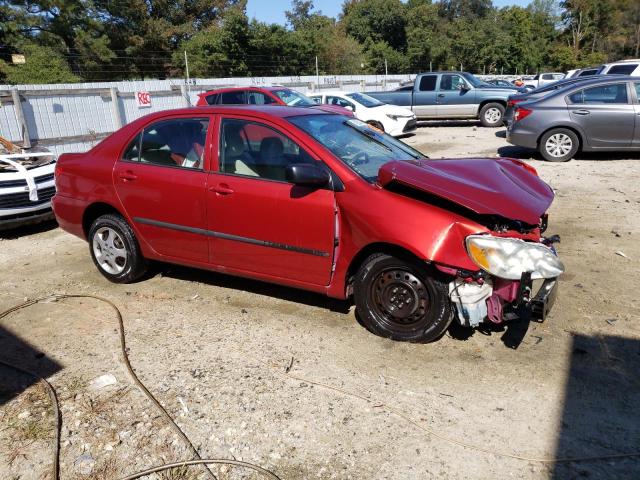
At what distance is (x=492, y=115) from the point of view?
16.8m

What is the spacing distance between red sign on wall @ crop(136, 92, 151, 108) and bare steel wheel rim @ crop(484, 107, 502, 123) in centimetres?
1039

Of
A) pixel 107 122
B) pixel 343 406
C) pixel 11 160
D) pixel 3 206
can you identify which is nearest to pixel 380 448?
pixel 343 406

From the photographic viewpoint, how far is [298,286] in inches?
164

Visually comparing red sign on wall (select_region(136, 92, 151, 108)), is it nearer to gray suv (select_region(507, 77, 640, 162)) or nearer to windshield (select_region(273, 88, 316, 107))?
windshield (select_region(273, 88, 316, 107))

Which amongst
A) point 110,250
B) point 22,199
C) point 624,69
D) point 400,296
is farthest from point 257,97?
point 624,69

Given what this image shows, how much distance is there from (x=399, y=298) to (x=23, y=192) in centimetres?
599

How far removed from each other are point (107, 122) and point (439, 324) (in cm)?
1321

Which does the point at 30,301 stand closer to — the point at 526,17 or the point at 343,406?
the point at 343,406

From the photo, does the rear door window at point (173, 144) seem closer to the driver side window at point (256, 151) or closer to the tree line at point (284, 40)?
the driver side window at point (256, 151)

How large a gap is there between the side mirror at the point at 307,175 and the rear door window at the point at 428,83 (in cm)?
1498

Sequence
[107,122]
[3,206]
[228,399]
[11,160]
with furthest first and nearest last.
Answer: [107,122]
[11,160]
[3,206]
[228,399]

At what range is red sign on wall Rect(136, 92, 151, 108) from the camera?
15.2m

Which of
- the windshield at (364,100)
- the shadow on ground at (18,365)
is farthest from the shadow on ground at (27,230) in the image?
the windshield at (364,100)

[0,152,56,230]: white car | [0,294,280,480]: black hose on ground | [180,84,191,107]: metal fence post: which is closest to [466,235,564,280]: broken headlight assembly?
[0,294,280,480]: black hose on ground
